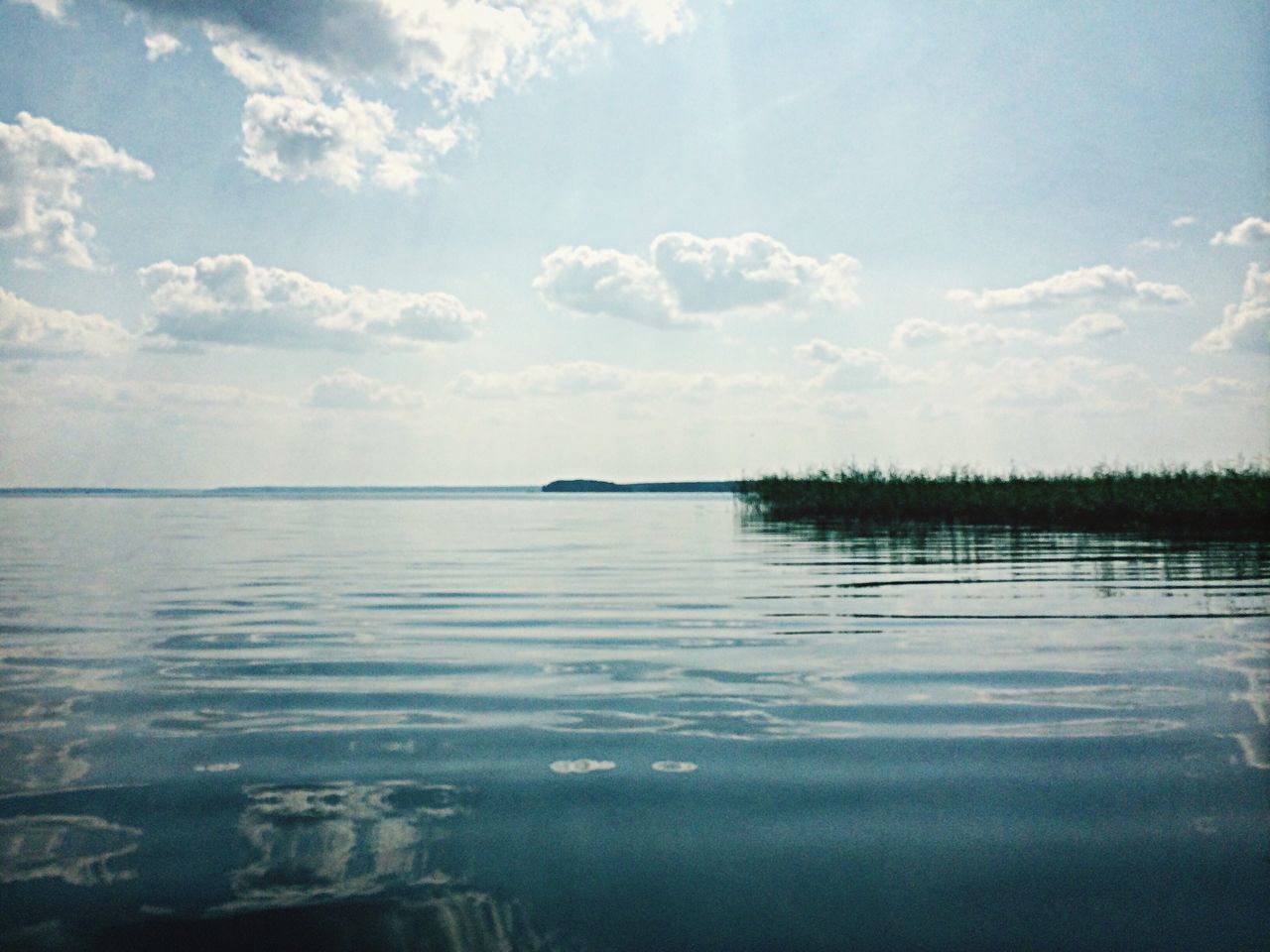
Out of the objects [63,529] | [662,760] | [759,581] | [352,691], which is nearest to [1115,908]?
[662,760]

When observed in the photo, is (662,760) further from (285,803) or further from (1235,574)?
(1235,574)

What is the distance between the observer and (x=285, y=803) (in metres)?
5.45

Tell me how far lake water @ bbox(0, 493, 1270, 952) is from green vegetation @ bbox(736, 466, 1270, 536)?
67.3ft

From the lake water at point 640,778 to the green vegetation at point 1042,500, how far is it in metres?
20.5

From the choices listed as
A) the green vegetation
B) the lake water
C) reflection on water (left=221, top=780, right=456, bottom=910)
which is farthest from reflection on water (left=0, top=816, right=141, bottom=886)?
the green vegetation

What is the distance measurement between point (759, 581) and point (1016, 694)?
10.3 metres

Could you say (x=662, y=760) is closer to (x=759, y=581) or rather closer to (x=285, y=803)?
(x=285, y=803)

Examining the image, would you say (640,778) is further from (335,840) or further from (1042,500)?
(1042,500)

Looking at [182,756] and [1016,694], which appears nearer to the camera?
[182,756]

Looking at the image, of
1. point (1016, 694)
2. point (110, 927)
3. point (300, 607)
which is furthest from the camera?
point (300, 607)

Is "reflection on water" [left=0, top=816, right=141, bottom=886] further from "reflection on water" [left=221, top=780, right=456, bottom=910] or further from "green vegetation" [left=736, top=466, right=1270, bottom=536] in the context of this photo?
"green vegetation" [left=736, top=466, right=1270, bottom=536]

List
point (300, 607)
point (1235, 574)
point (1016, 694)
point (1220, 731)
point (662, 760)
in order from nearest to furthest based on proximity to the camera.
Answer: point (662, 760), point (1220, 731), point (1016, 694), point (300, 607), point (1235, 574)

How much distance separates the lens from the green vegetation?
3209cm

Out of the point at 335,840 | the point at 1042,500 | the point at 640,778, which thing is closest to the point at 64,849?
the point at 335,840
